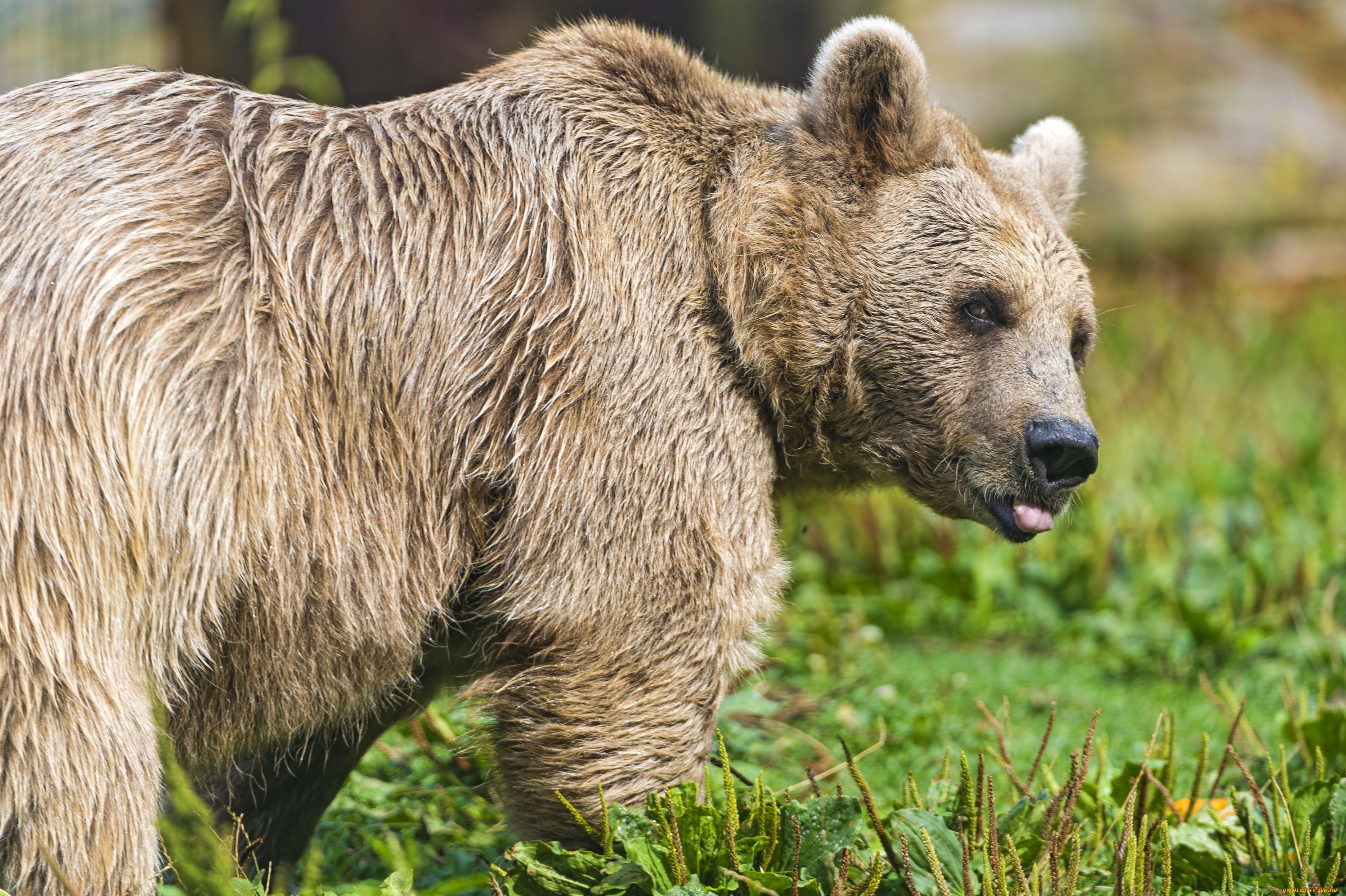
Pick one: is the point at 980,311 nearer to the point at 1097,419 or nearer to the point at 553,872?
the point at 553,872

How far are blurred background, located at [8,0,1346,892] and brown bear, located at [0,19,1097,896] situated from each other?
40 centimetres

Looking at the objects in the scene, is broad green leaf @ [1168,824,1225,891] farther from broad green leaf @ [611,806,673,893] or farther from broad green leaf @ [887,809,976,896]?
broad green leaf @ [611,806,673,893]

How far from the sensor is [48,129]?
2.80 meters

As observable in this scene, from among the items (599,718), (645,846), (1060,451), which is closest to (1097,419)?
(1060,451)

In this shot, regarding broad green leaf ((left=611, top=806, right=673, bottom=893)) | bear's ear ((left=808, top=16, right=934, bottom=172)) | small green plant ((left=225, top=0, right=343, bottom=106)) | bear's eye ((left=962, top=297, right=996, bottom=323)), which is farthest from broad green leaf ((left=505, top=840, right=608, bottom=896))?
small green plant ((left=225, top=0, right=343, bottom=106))

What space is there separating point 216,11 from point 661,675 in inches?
255

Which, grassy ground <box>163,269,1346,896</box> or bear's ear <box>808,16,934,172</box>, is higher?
bear's ear <box>808,16,934,172</box>

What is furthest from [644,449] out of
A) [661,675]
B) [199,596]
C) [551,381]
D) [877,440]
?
[199,596]

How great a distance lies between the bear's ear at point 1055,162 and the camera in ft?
12.5

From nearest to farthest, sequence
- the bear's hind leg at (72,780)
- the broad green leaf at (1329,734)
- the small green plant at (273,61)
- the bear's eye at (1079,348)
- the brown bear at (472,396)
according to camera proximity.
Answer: the bear's hind leg at (72,780) < the brown bear at (472,396) < the bear's eye at (1079,348) < the broad green leaf at (1329,734) < the small green plant at (273,61)

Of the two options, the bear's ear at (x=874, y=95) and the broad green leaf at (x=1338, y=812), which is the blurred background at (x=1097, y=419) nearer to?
the broad green leaf at (x=1338, y=812)

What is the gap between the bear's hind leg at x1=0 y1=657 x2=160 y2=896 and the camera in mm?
2451

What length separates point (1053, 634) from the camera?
18.5 ft

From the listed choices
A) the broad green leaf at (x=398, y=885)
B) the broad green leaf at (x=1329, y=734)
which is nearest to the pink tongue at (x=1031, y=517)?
the broad green leaf at (x=1329, y=734)
